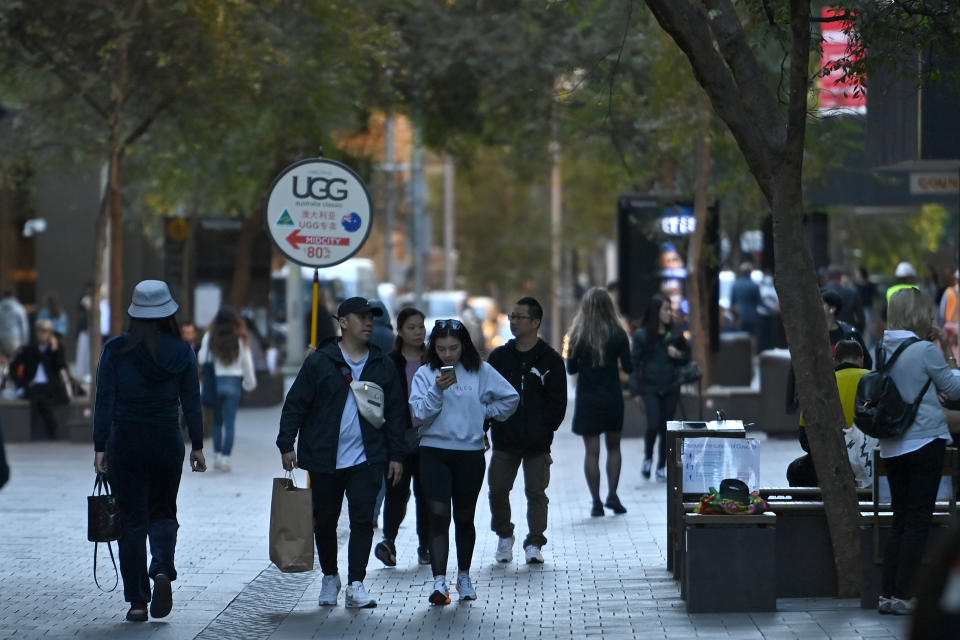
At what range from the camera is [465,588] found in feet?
29.0

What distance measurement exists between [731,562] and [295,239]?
462 cm

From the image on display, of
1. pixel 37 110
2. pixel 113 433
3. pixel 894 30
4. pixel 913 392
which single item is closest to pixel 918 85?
pixel 894 30

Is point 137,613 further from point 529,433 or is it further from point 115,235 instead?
point 115,235

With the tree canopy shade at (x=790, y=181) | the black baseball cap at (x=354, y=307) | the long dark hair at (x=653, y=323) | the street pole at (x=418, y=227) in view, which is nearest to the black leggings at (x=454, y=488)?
the black baseball cap at (x=354, y=307)

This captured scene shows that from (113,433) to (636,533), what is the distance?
15.1 ft

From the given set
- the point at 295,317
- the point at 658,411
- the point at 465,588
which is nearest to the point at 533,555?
the point at 465,588

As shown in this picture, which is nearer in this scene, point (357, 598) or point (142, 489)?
point (142, 489)

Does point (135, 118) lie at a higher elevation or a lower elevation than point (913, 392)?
higher

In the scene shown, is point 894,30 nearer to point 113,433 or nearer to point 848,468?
point 848,468

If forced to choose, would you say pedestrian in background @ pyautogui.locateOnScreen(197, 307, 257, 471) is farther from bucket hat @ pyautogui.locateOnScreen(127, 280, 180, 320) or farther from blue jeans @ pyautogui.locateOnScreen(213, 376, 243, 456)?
bucket hat @ pyautogui.locateOnScreen(127, 280, 180, 320)

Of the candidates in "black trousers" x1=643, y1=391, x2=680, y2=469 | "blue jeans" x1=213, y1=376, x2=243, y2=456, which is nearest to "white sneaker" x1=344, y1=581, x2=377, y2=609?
"black trousers" x1=643, y1=391, x2=680, y2=469

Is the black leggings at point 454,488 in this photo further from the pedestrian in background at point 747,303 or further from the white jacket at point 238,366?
the pedestrian in background at point 747,303

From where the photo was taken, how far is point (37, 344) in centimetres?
2000

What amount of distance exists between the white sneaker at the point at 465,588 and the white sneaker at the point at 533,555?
144 cm
